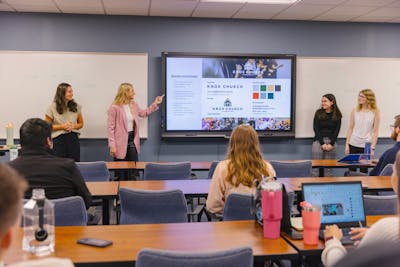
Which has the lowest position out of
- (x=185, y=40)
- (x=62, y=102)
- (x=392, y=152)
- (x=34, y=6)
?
(x=392, y=152)

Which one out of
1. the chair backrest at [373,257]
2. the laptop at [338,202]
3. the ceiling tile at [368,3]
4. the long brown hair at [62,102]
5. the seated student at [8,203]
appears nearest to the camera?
the chair backrest at [373,257]

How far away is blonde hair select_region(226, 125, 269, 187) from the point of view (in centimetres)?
293

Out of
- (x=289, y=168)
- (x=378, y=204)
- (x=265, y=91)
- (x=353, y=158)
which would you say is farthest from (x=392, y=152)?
(x=265, y=91)

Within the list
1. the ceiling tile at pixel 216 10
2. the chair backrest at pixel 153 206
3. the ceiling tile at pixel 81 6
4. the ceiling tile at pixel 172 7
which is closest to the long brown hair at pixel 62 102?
the ceiling tile at pixel 81 6

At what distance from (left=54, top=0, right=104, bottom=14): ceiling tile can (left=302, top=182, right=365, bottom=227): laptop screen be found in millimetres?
4400

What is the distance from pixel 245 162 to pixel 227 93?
12.8ft

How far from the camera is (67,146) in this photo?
20.0 ft

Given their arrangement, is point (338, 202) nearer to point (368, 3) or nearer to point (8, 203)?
point (8, 203)

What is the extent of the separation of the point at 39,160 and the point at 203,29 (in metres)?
4.45

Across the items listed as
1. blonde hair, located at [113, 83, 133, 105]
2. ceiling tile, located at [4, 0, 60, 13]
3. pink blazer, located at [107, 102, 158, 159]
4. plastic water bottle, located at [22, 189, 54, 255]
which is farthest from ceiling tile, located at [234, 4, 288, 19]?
plastic water bottle, located at [22, 189, 54, 255]

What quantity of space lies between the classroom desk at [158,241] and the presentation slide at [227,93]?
171 inches

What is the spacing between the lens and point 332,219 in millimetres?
2266

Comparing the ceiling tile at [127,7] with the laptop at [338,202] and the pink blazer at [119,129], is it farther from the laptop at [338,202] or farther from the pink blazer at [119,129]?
the laptop at [338,202]

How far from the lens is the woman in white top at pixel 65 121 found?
233 inches
